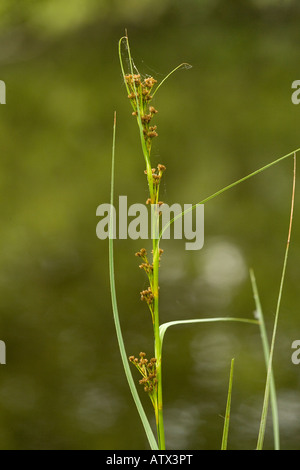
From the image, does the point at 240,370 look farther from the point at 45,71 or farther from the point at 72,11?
the point at 72,11

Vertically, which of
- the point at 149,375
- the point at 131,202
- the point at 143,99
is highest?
the point at 131,202

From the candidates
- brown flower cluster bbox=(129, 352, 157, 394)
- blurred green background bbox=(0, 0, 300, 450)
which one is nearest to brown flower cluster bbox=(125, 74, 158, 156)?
brown flower cluster bbox=(129, 352, 157, 394)

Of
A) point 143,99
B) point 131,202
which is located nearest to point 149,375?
point 143,99

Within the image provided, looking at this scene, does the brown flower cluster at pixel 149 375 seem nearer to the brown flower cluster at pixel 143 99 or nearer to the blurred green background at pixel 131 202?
the brown flower cluster at pixel 143 99

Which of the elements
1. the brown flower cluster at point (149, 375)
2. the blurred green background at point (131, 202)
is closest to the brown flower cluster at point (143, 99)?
the brown flower cluster at point (149, 375)

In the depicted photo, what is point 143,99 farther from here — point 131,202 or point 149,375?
point 131,202

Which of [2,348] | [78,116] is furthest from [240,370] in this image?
[78,116]

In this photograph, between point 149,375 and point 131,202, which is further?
point 131,202

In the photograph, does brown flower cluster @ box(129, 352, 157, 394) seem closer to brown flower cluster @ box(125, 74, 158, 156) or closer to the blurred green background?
brown flower cluster @ box(125, 74, 158, 156)

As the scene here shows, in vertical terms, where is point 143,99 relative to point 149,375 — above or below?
above
